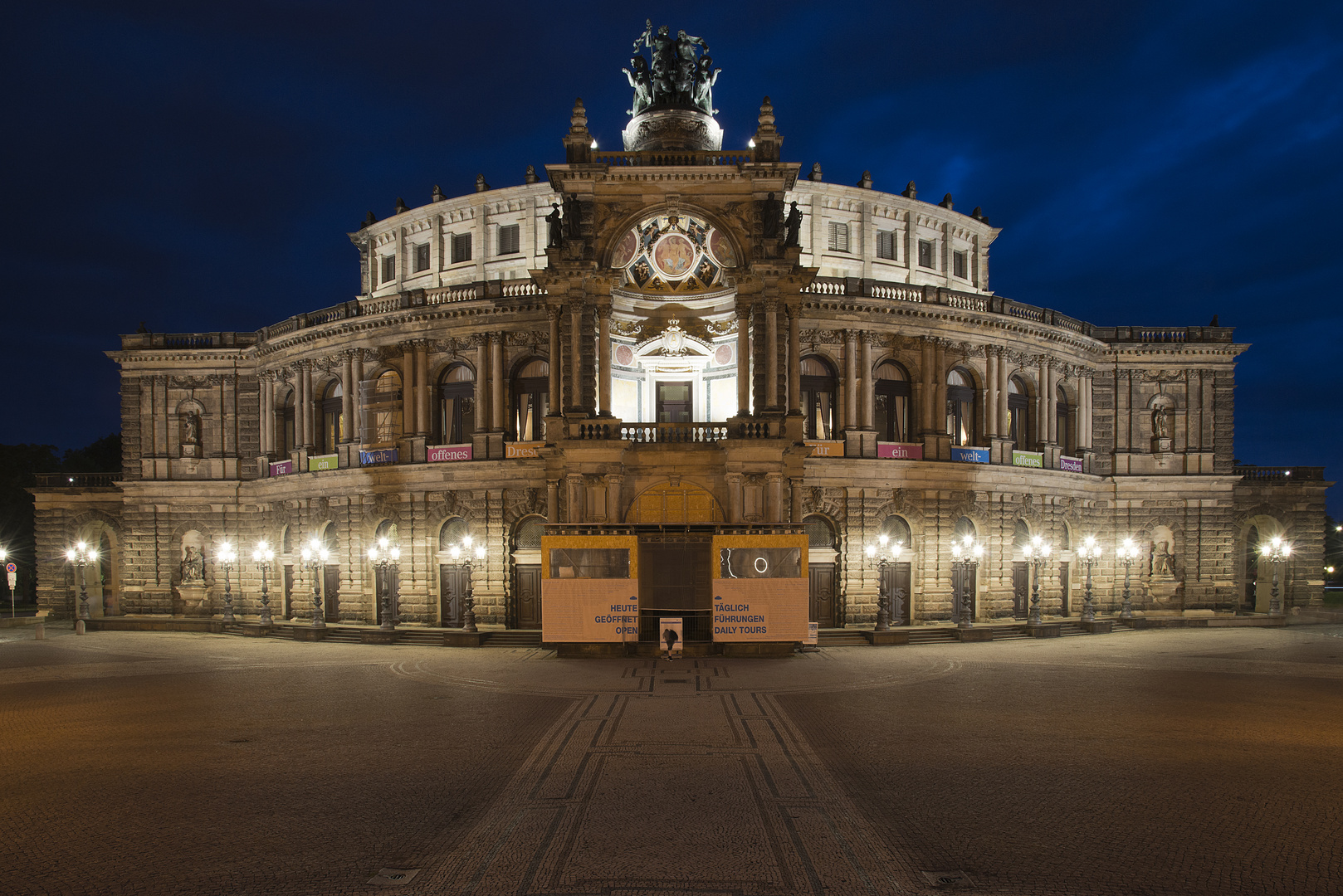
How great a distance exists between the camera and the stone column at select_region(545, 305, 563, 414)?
35.1 meters

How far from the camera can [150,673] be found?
27.8 metres

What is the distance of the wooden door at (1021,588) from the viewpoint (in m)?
41.8

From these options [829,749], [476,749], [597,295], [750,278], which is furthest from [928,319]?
[476,749]

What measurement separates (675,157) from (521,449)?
1581cm

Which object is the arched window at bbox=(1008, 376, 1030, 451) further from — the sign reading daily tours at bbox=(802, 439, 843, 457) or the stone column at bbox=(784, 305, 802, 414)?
the stone column at bbox=(784, 305, 802, 414)

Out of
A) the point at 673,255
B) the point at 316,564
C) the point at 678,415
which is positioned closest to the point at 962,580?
the point at 678,415

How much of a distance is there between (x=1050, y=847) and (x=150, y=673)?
29370 mm

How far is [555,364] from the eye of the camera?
35.5 meters

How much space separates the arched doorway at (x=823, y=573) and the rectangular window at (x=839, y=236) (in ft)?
59.9

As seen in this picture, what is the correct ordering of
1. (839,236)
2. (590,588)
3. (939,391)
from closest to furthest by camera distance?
(590,588)
(939,391)
(839,236)

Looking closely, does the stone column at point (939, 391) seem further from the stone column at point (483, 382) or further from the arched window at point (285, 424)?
the arched window at point (285, 424)

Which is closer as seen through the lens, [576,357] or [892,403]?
[576,357]

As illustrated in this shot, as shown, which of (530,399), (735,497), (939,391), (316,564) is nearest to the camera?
(735,497)

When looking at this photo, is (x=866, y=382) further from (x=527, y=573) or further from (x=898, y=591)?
(x=527, y=573)
